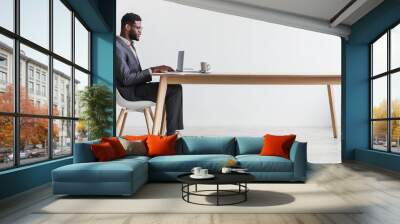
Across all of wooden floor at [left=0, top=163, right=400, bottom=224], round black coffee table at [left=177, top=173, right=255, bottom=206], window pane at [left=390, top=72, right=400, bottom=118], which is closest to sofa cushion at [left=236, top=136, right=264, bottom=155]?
wooden floor at [left=0, top=163, right=400, bottom=224]

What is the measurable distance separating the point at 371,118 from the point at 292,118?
16.7 ft

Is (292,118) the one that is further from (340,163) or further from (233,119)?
(340,163)

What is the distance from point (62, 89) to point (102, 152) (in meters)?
1.66

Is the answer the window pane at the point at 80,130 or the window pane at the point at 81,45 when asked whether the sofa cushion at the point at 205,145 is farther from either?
the window pane at the point at 81,45

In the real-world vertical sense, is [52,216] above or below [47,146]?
below

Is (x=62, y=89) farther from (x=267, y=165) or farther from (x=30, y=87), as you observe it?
(x=267, y=165)

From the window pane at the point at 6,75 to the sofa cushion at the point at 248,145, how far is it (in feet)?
10.0

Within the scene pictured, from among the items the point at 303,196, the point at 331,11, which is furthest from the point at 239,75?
the point at 303,196

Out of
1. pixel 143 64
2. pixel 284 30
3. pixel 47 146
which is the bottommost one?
pixel 47 146

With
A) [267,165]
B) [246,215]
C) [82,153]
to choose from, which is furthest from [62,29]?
[246,215]

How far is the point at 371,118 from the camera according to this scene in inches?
313

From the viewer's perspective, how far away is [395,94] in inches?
265

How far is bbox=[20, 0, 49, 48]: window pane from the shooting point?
4.70 meters

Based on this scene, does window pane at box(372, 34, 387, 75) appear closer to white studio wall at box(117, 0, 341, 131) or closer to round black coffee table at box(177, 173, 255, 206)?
round black coffee table at box(177, 173, 255, 206)
